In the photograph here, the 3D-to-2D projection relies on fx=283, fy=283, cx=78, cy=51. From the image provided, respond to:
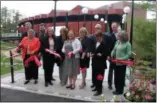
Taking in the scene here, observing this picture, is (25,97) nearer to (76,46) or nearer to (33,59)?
(33,59)

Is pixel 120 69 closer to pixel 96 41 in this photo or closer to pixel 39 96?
pixel 96 41

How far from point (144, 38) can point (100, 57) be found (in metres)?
9.29

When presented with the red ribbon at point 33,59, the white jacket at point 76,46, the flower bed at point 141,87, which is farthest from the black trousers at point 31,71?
the flower bed at point 141,87

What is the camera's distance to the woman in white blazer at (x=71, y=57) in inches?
269

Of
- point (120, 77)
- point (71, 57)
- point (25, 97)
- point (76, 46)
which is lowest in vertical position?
Result: point (25, 97)

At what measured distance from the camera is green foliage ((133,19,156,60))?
1455 cm

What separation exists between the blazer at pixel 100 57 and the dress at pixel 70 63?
2.06ft

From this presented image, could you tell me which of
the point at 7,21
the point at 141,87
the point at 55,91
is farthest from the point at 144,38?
the point at 141,87

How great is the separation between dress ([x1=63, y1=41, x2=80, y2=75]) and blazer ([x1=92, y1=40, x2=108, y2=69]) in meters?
0.63

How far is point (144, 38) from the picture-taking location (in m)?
15.2

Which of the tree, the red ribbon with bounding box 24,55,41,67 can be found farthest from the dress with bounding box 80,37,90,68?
the tree

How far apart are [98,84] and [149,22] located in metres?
9.00

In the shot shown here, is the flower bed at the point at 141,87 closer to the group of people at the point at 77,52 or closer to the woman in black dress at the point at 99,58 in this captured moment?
the group of people at the point at 77,52

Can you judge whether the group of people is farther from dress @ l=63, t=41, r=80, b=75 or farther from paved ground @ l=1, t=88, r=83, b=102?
paved ground @ l=1, t=88, r=83, b=102
